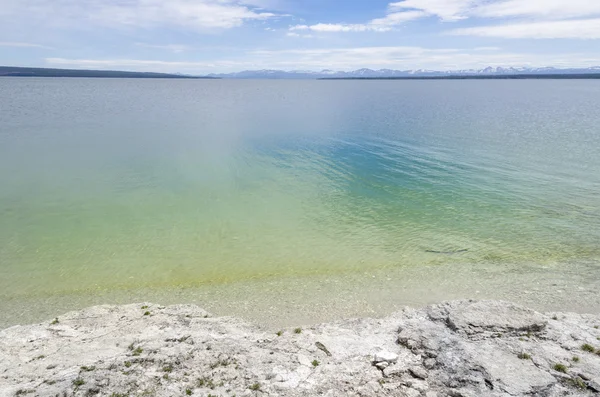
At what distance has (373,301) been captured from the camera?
1532 centimetres

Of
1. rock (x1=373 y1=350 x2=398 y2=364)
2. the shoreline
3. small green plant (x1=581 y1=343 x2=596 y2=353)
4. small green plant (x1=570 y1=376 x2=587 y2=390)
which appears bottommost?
the shoreline

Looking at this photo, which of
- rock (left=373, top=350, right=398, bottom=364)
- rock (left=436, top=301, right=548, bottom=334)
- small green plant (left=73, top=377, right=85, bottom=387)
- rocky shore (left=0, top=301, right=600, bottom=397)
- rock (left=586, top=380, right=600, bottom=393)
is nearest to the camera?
small green plant (left=73, top=377, right=85, bottom=387)

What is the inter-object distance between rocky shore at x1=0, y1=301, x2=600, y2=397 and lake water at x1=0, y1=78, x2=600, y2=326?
261 cm

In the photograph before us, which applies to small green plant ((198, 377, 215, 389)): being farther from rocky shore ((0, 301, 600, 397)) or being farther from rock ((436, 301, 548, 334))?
rock ((436, 301, 548, 334))

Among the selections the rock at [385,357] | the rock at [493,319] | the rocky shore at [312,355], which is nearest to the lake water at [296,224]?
the rocky shore at [312,355]

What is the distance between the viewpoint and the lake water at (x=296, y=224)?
52.7 ft

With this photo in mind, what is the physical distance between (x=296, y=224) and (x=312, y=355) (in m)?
12.7

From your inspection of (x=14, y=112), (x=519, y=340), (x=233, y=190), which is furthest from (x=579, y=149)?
(x=14, y=112)

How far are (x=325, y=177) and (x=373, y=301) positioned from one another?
1796cm

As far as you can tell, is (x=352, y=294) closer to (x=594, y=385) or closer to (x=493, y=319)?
(x=493, y=319)

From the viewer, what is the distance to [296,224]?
23.0m

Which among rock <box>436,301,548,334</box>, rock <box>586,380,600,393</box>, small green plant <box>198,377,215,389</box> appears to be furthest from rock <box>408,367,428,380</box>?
small green plant <box>198,377,215,389</box>

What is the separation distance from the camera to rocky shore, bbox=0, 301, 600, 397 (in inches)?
356

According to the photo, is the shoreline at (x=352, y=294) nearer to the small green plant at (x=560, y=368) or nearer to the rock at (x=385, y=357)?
the rock at (x=385, y=357)
